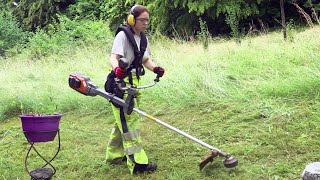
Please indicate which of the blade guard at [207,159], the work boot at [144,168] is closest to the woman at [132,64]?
the work boot at [144,168]

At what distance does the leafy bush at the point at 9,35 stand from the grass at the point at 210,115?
1050 centimetres

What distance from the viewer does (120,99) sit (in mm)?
4059

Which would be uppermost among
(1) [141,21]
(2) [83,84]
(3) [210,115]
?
(1) [141,21]

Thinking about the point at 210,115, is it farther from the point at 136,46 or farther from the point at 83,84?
the point at 83,84

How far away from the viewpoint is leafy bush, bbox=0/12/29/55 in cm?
1900

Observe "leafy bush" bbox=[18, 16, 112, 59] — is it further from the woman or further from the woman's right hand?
the woman's right hand

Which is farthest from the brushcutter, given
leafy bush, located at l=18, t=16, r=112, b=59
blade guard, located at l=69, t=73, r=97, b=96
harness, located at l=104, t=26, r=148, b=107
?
leafy bush, located at l=18, t=16, r=112, b=59

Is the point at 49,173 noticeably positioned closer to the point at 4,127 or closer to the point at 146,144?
the point at 146,144

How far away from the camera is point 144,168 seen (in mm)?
4336

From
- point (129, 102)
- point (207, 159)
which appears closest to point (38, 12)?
point (129, 102)

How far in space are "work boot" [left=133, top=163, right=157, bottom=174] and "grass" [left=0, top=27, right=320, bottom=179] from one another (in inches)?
3.1

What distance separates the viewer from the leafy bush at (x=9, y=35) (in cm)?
1900

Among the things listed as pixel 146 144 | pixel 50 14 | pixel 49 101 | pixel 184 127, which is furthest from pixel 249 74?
pixel 50 14

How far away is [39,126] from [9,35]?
16.7 m
